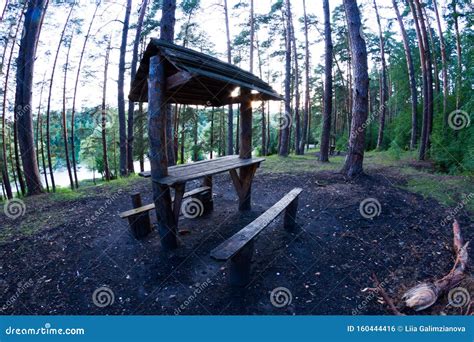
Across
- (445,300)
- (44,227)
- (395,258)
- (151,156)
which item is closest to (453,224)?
(395,258)

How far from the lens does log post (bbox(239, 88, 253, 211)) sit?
5379 mm

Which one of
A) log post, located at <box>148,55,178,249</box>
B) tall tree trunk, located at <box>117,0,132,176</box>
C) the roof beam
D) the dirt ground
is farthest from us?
tall tree trunk, located at <box>117,0,132,176</box>

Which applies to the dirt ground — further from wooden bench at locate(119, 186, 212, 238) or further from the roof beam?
the roof beam

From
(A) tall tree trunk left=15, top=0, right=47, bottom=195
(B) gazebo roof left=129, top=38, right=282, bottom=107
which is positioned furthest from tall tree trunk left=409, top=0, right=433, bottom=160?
(A) tall tree trunk left=15, top=0, right=47, bottom=195

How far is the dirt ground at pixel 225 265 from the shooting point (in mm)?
2781

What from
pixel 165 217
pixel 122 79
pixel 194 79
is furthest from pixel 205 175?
pixel 122 79

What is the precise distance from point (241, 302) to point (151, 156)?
7.74 ft

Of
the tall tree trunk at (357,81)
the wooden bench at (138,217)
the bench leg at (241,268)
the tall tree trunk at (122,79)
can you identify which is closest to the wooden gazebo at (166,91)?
the wooden bench at (138,217)

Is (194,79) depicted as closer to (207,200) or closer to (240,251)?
(207,200)

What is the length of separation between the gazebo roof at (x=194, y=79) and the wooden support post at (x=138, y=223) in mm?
2134

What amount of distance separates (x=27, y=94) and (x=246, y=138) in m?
7.63

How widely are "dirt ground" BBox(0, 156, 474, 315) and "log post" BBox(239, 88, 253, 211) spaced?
36 cm

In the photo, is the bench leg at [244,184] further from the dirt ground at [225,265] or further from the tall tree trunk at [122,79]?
the tall tree trunk at [122,79]

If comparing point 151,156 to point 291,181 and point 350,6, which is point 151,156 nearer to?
point 291,181
